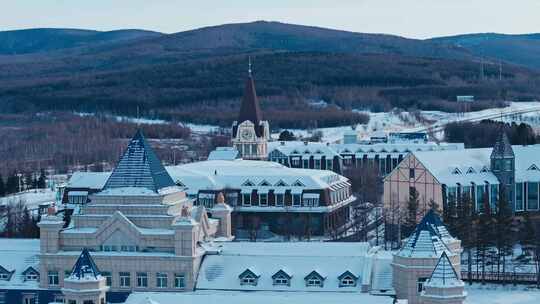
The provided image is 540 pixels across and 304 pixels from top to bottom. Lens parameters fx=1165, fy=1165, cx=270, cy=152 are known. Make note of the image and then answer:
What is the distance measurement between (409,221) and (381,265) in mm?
14417

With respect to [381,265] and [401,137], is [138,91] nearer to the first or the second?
[401,137]

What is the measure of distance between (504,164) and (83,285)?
30.2m

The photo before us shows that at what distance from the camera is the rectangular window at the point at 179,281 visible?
31906 millimetres

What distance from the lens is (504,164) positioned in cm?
5388

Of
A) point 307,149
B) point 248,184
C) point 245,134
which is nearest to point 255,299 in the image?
point 248,184

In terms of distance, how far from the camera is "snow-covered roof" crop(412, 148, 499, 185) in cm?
5262

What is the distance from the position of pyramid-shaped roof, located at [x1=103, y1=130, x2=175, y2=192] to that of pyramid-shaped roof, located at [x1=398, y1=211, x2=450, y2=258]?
727 centimetres

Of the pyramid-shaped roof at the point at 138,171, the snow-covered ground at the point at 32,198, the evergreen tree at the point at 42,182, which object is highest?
the pyramid-shaped roof at the point at 138,171

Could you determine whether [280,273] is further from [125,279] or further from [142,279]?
[125,279]

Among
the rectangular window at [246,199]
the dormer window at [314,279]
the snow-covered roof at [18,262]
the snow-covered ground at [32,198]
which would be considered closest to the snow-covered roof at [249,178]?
the rectangular window at [246,199]

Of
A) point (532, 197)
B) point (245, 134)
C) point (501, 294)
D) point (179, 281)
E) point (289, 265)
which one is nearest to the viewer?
point (289, 265)

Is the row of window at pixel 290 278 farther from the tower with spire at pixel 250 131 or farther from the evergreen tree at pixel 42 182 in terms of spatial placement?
the evergreen tree at pixel 42 182

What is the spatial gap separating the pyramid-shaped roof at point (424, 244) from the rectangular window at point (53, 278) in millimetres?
9727

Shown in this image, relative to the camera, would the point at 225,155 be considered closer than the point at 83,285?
No
